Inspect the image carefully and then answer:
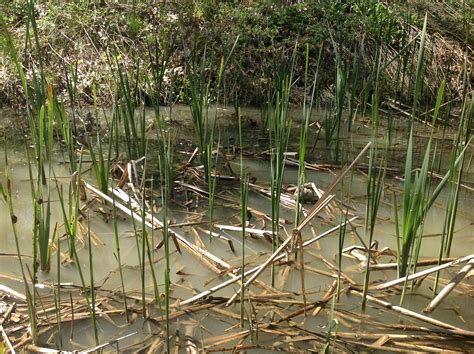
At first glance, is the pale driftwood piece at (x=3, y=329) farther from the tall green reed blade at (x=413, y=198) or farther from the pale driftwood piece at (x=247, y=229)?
the tall green reed blade at (x=413, y=198)

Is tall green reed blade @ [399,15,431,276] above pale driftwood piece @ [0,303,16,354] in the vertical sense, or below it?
above

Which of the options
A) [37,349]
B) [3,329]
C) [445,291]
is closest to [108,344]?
[37,349]

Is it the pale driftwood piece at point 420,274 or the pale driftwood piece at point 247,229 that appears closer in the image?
the pale driftwood piece at point 420,274

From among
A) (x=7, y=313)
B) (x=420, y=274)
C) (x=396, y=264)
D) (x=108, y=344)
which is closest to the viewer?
(x=108, y=344)

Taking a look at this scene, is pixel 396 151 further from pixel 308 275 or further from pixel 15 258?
pixel 15 258

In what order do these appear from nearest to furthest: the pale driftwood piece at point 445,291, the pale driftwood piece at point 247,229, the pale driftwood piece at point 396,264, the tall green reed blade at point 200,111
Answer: the pale driftwood piece at point 445,291 → the pale driftwood piece at point 396,264 → the pale driftwood piece at point 247,229 → the tall green reed blade at point 200,111

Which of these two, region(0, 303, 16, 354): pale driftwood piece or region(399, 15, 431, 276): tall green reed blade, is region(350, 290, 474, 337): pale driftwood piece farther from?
region(0, 303, 16, 354): pale driftwood piece

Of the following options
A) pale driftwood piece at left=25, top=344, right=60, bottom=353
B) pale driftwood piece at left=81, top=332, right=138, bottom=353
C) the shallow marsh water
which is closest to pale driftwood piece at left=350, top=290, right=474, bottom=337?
the shallow marsh water

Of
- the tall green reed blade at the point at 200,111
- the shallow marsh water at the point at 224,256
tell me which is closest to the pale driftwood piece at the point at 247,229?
the shallow marsh water at the point at 224,256

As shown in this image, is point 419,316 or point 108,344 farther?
point 419,316

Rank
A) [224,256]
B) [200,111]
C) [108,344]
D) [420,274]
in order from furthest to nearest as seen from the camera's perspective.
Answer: [200,111] < [224,256] < [420,274] < [108,344]

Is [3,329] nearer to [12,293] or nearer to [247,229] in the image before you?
[12,293]

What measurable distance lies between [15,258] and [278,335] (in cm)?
98

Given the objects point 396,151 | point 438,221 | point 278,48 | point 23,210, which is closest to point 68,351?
point 23,210
